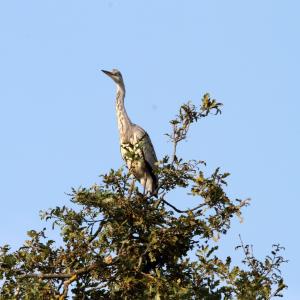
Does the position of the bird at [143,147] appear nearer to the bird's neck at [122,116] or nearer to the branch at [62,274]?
the bird's neck at [122,116]

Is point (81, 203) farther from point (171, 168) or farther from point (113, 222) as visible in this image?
point (171, 168)

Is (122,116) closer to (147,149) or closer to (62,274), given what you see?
(147,149)

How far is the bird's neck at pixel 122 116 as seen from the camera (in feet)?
45.2

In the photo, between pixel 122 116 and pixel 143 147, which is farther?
pixel 122 116

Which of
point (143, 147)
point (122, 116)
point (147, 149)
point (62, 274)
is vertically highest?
point (122, 116)

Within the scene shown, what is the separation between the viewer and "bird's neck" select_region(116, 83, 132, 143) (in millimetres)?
13789

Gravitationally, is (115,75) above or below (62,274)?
above

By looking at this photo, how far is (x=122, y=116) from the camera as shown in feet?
46.2

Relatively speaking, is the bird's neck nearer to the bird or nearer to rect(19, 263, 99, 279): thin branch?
the bird

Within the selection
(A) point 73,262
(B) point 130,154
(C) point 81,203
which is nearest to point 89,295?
(A) point 73,262

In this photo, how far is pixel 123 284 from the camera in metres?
8.75

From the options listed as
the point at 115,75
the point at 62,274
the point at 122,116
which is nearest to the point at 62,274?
the point at 62,274

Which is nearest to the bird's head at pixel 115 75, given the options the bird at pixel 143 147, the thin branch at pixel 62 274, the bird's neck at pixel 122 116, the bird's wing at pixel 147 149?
the bird's neck at pixel 122 116

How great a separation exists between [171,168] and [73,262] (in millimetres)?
1465
